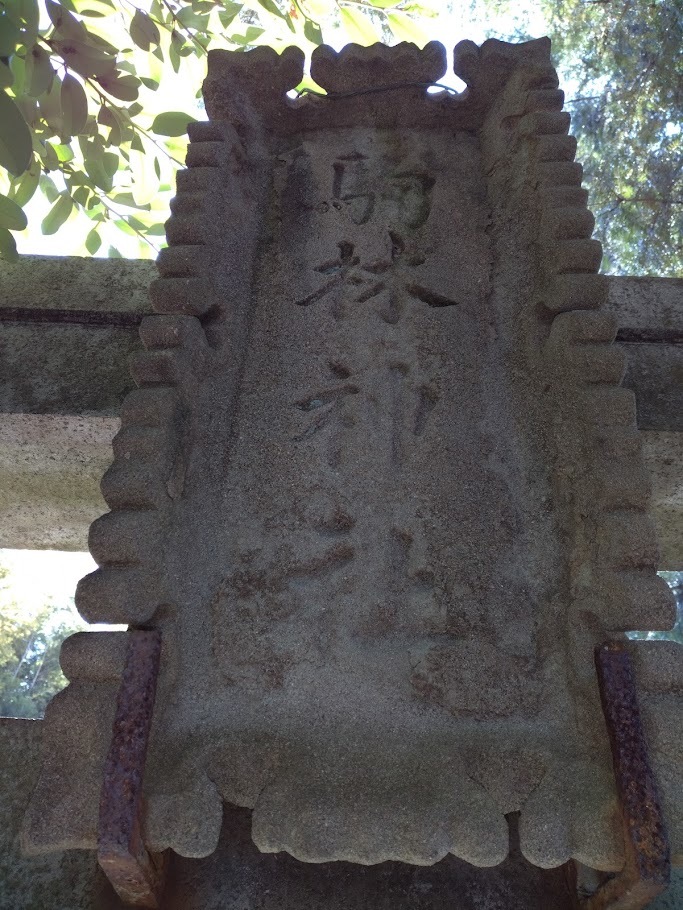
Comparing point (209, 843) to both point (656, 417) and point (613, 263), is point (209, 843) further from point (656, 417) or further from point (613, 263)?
point (613, 263)

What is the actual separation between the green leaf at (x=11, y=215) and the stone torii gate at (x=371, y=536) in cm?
29

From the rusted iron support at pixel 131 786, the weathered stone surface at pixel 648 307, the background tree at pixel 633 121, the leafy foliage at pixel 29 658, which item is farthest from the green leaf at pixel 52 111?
the leafy foliage at pixel 29 658

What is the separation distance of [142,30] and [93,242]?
0.81 m

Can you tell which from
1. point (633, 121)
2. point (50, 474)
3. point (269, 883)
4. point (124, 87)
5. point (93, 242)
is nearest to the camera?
point (269, 883)

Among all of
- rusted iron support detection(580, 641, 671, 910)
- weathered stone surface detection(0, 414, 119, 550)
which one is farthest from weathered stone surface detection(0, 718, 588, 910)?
weathered stone surface detection(0, 414, 119, 550)

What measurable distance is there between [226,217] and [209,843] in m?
1.23

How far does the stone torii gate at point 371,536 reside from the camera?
967mm

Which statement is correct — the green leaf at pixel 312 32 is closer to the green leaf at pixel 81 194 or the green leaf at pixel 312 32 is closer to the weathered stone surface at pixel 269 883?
→ the green leaf at pixel 81 194

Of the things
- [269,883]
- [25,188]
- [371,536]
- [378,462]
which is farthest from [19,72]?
[269,883]

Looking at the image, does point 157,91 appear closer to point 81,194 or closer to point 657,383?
point 81,194

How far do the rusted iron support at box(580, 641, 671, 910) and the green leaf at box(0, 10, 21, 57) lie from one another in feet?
4.61

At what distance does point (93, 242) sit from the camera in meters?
2.41

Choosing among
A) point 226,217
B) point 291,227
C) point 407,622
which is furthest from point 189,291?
point 407,622

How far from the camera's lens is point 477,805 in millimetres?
961
